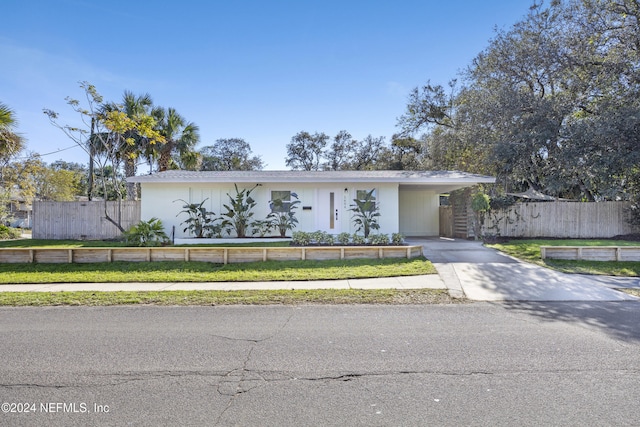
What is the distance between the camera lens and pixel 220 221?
14672 millimetres

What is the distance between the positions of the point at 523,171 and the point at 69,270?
716 inches

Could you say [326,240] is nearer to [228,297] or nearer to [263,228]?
[263,228]

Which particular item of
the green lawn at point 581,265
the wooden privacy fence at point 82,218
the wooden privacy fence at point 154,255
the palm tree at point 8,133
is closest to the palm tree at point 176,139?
the wooden privacy fence at point 82,218

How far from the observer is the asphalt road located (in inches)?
109

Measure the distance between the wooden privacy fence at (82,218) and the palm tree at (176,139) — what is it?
14.7 feet

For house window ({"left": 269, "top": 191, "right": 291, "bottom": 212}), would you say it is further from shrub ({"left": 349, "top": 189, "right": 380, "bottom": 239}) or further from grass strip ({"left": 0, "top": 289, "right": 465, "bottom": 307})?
grass strip ({"left": 0, "top": 289, "right": 465, "bottom": 307})

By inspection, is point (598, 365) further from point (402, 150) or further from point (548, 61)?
point (402, 150)

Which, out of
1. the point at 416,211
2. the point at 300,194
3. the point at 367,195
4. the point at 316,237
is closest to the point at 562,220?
the point at 416,211

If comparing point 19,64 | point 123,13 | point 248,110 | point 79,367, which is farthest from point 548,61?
point 19,64

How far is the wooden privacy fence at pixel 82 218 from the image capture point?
16812mm

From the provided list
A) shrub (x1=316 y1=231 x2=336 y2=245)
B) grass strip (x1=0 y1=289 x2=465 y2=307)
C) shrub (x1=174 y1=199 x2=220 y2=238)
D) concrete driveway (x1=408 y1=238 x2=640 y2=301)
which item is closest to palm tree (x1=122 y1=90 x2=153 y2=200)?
shrub (x1=174 y1=199 x2=220 y2=238)

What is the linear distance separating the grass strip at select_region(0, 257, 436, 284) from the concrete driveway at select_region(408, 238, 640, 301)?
1020mm

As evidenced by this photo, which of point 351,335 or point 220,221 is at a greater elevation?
point 220,221

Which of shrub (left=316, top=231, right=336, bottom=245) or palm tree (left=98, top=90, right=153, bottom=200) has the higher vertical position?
palm tree (left=98, top=90, right=153, bottom=200)
